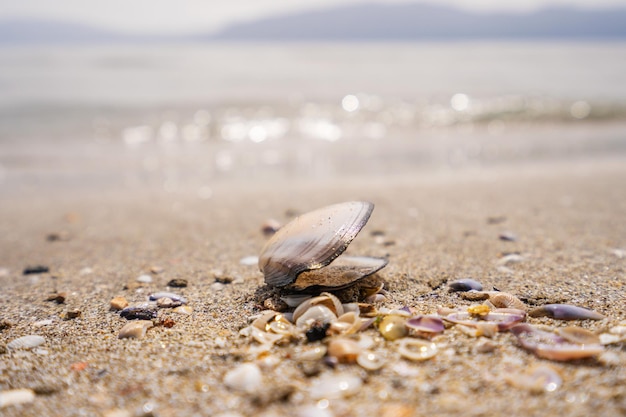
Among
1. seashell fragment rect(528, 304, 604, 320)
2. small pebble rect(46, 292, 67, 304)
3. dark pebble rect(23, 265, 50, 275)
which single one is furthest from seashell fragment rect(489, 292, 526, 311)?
dark pebble rect(23, 265, 50, 275)

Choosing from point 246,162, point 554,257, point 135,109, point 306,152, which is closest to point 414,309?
point 554,257

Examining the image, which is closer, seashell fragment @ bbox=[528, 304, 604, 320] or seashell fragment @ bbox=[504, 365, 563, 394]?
seashell fragment @ bbox=[504, 365, 563, 394]

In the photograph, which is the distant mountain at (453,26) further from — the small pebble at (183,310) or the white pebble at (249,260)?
the small pebble at (183,310)

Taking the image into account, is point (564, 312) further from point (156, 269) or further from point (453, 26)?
point (453, 26)

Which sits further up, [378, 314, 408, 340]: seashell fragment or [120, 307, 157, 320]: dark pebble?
[378, 314, 408, 340]: seashell fragment

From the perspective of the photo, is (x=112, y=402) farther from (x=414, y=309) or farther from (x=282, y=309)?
(x=414, y=309)

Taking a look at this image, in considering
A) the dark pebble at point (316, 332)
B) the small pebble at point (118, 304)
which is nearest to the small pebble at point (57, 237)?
the small pebble at point (118, 304)

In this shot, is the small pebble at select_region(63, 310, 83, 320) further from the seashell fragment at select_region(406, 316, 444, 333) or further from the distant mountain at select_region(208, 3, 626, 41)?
the distant mountain at select_region(208, 3, 626, 41)
